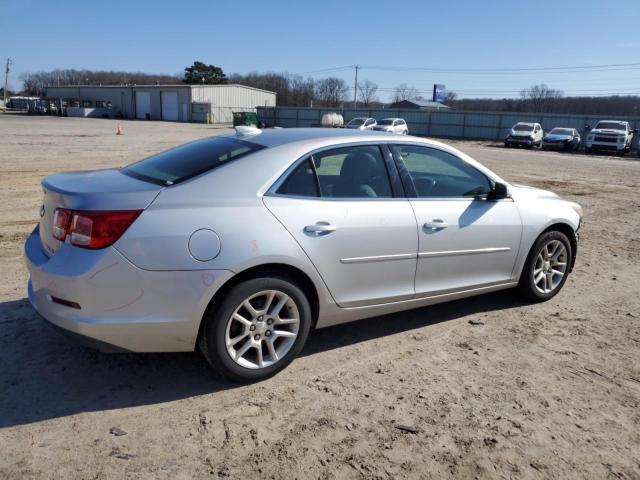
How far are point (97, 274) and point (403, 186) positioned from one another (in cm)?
229

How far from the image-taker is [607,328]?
460cm

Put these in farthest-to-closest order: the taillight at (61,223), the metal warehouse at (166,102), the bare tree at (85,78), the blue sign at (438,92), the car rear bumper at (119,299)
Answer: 1. the bare tree at (85,78)
2. the blue sign at (438,92)
3. the metal warehouse at (166,102)
4. the taillight at (61,223)
5. the car rear bumper at (119,299)

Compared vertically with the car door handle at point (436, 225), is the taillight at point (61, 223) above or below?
above

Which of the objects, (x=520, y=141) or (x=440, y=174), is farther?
(x=520, y=141)

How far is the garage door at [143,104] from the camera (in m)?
74.9

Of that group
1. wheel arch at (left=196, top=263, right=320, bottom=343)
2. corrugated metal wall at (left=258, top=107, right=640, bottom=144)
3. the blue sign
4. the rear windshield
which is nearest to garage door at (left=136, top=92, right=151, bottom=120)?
corrugated metal wall at (left=258, top=107, right=640, bottom=144)

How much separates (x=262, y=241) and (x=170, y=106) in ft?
244

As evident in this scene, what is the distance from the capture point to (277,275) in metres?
3.36

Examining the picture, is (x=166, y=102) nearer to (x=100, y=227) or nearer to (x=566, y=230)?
(x=566, y=230)

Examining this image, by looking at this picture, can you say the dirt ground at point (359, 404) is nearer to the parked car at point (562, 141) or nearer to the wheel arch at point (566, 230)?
the wheel arch at point (566, 230)

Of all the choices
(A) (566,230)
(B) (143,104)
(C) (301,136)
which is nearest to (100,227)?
(C) (301,136)

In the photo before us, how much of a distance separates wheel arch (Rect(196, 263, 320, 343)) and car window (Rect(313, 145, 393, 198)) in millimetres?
624

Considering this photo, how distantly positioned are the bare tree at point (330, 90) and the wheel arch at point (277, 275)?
117636 mm

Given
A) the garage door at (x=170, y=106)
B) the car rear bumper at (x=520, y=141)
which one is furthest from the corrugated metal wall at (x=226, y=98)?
the car rear bumper at (x=520, y=141)
